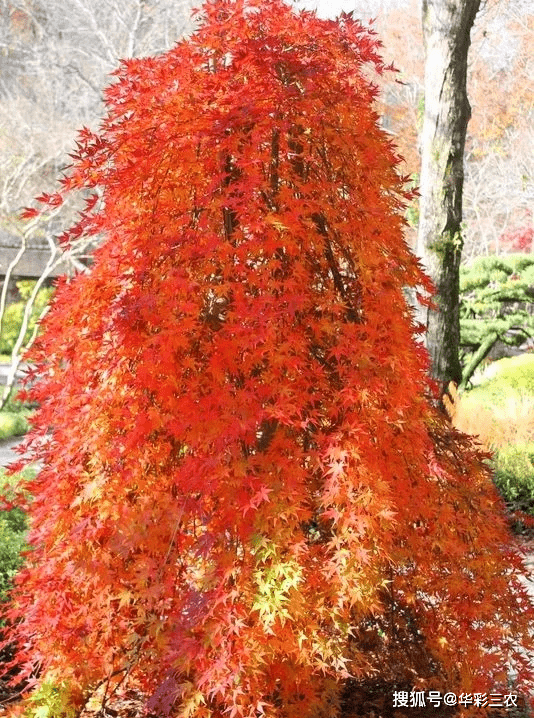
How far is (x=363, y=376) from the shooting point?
9.15 ft

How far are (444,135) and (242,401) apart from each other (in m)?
5.46

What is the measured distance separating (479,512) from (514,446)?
5385mm

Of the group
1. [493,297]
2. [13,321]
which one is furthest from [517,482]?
[13,321]

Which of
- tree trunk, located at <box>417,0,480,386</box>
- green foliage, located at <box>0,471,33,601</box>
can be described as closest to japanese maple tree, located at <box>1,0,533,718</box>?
green foliage, located at <box>0,471,33,601</box>

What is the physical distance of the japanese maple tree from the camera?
8.83 ft

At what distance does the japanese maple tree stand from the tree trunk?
446cm

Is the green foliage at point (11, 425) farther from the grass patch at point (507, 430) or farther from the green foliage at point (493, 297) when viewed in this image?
the green foliage at point (493, 297)

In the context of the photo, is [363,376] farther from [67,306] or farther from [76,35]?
[76,35]

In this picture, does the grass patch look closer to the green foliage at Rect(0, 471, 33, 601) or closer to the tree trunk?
the tree trunk

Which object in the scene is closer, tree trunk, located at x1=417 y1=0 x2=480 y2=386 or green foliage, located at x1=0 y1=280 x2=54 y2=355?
tree trunk, located at x1=417 y1=0 x2=480 y2=386

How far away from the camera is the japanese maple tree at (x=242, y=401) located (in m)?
2.69

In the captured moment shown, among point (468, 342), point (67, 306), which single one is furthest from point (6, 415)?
point (67, 306)

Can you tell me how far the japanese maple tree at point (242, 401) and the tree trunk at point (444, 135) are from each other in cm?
446

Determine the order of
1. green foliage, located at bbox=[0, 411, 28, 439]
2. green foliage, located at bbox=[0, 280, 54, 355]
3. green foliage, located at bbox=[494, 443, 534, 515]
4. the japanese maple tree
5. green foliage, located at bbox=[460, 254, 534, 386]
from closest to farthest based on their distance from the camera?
the japanese maple tree, green foliage, located at bbox=[494, 443, 534, 515], green foliage, located at bbox=[0, 411, 28, 439], green foliage, located at bbox=[460, 254, 534, 386], green foliage, located at bbox=[0, 280, 54, 355]
